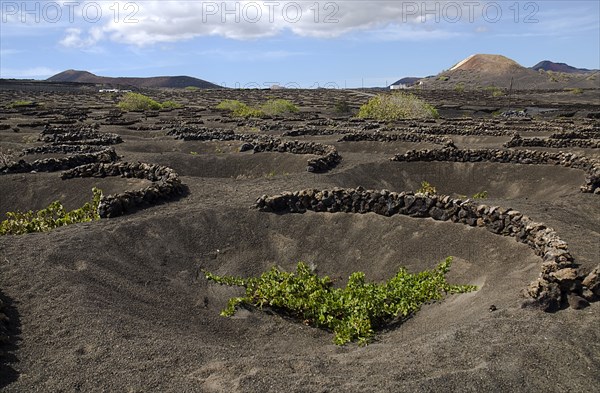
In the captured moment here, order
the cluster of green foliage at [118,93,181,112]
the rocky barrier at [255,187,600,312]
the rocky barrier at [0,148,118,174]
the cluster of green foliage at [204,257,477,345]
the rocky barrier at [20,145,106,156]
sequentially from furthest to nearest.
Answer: the cluster of green foliage at [118,93,181,112]
the rocky barrier at [20,145,106,156]
the rocky barrier at [0,148,118,174]
the cluster of green foliage at [204,257,477,345]
the rocky barrier at [255,187,600,312]

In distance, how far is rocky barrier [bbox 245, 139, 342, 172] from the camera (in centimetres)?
2356

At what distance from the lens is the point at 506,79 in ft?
570

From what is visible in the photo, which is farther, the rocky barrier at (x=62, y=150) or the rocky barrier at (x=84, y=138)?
the rocky barrier at (x=84, y=138)

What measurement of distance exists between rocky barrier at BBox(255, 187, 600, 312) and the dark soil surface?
0.82 ft

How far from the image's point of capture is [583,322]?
7328 millimetres

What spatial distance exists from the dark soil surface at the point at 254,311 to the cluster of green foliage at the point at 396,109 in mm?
31171

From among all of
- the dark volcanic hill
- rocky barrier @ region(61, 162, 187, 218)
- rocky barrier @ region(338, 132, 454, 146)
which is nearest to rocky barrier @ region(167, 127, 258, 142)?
rocky barrier @ region(338, 132, 454, 146)

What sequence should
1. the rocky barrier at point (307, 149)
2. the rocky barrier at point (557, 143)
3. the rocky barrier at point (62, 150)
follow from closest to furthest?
the rocky barrier at point (307, 149)
the rocky barrier at point (557, 143)
the rocky barrier at point (62, 150)

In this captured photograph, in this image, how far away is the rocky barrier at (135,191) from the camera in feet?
48.4

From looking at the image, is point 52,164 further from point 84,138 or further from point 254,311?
point 254,311

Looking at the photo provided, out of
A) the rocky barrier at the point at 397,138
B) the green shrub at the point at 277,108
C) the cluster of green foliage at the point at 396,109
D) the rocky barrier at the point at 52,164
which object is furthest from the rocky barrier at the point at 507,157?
the green shrub at the point at 277,108

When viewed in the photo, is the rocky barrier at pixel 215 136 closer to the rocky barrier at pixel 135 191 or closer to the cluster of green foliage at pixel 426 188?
the rocky barrier at pixel 135 191

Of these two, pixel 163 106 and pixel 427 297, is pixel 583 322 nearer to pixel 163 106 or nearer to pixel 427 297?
pixel 427 297

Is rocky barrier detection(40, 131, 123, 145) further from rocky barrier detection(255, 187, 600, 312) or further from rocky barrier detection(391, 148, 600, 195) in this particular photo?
rocky barrier detection(255, 187, 600, 312)
